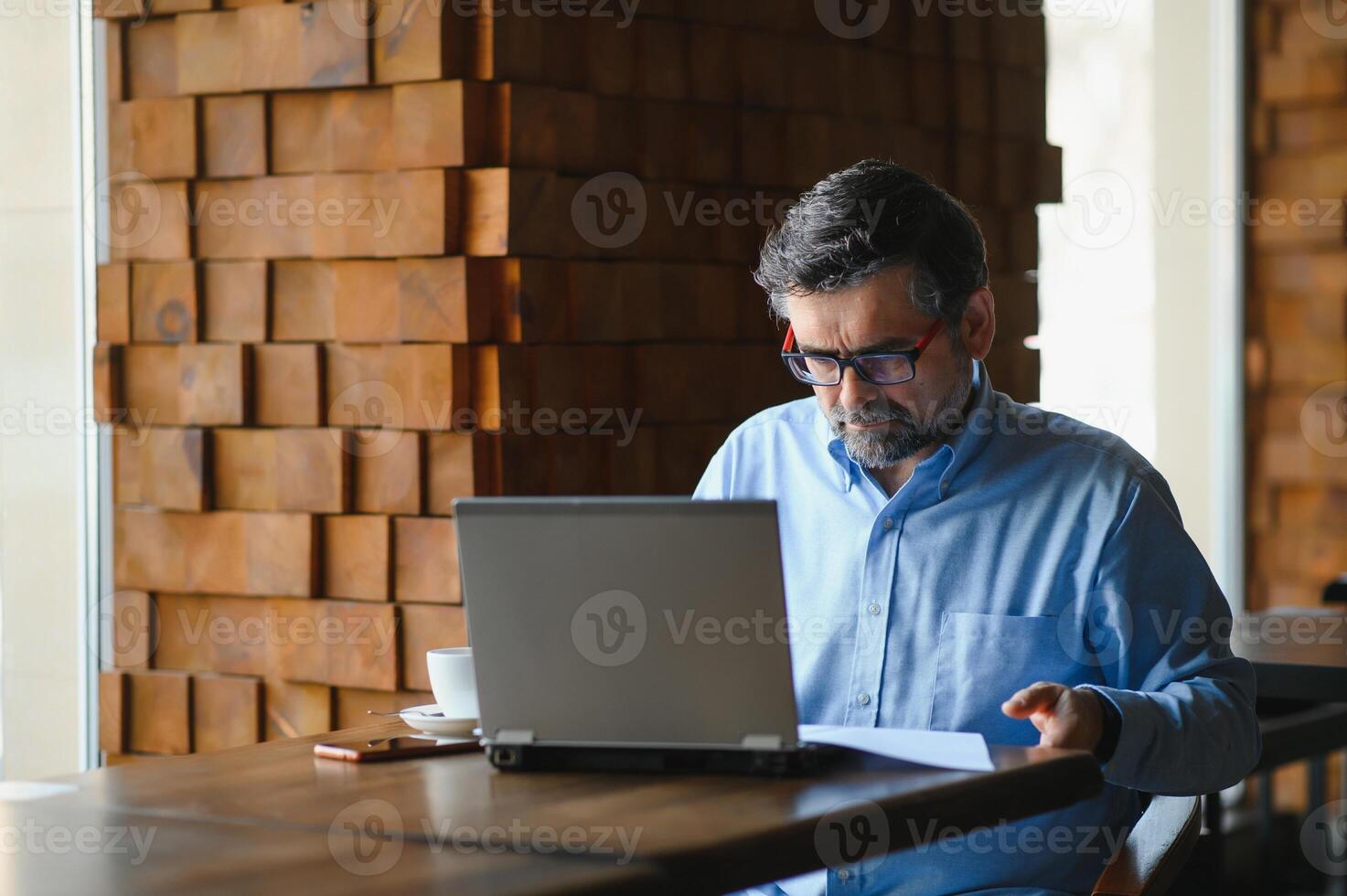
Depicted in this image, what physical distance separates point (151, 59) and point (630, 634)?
1787mm

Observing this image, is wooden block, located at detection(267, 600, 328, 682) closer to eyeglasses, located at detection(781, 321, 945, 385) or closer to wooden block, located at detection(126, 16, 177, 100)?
wooden block, located at detection(126, 16, 177, 100)

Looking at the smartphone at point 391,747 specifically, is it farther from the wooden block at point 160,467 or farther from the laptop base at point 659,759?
the wooden block at point 160,467

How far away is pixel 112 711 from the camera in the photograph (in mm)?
2943

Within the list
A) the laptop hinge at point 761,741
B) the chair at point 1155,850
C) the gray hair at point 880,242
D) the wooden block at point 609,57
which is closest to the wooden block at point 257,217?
the wooden block at point 609,57

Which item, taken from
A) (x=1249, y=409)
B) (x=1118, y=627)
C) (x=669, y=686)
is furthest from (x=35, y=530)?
(x=1249, y=409)

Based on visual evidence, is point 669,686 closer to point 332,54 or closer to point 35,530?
point 332,54

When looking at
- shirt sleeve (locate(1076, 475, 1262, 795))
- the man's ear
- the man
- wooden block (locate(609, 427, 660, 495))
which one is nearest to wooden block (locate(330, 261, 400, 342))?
wooden block (locate(609, 427, 660, 495))

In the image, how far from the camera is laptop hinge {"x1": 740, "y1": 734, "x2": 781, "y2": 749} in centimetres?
160

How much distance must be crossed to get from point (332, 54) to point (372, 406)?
0.58 m

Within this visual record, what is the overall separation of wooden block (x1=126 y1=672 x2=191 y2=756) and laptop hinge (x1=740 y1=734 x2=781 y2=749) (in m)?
1.58

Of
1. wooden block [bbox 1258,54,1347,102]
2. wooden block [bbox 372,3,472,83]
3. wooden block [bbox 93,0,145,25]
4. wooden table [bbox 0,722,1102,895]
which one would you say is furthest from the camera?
wooden block [bbox 1258,54,1347,102]

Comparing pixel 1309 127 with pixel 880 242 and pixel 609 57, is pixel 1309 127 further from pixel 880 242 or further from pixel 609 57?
pixel 880 242

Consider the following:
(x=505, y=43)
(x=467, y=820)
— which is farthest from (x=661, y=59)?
(x=467, y=820)

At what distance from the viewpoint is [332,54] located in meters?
2.68
